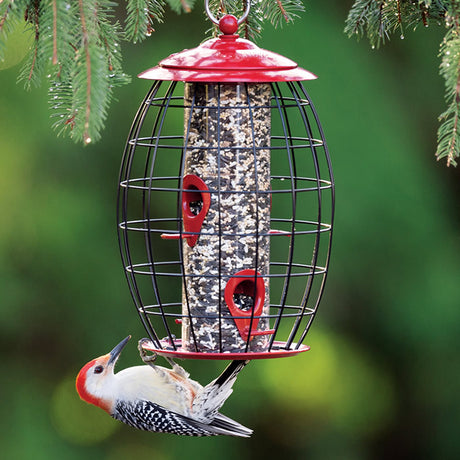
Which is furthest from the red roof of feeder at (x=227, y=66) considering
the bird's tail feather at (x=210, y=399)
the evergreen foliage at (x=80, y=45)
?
the bird's tail feather at (x=210, y=399)

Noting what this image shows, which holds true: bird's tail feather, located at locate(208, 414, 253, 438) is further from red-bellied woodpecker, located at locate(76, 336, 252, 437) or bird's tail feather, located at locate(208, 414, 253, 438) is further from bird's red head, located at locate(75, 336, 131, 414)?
bird's red head, located at locate(75, 336, 131, 414)

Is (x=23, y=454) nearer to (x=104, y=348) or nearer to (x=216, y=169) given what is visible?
(x=104, y=348)

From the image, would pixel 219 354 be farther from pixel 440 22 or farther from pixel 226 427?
pixel 440 22

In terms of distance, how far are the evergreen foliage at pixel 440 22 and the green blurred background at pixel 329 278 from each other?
1732 mm

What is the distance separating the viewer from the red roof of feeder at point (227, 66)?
2934 mm

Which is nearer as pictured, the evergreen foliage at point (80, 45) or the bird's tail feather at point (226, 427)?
the evergreen foliage at point (80, 45)

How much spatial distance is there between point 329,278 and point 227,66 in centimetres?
299

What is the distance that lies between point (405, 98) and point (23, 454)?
3.26 metres

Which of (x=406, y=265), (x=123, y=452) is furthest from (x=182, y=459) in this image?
(x=406, y=265)

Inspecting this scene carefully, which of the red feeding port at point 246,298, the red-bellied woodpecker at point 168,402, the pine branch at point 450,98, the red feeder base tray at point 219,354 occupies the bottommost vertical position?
the red-bellied woodpecker at point 168,402

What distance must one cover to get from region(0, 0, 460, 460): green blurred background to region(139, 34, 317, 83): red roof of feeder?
2.26 m

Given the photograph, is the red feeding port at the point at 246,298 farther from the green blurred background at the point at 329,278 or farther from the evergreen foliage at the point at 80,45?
the green blurred background at the point at 329,278

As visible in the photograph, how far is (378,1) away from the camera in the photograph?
11.7 ft

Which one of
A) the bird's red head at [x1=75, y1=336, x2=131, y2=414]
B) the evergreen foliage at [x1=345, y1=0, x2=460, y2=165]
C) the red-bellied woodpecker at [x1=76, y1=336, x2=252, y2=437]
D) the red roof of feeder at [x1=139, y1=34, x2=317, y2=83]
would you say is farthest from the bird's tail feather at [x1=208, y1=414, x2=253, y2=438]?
the red roof of feeder at [x1=139, y1=34, x2=317, y2=83]
